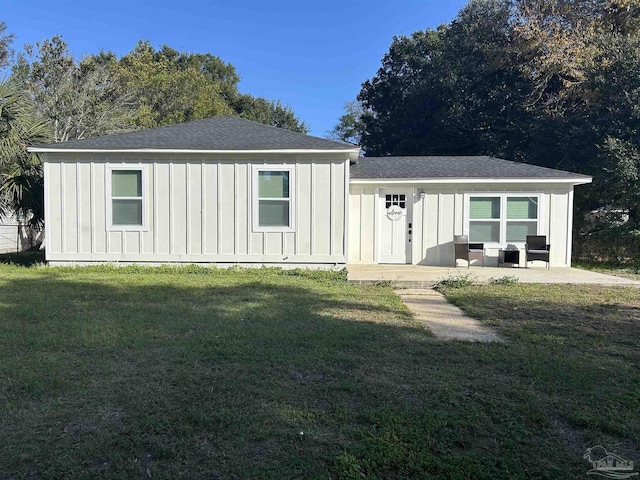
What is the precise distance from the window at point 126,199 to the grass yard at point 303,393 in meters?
4.24

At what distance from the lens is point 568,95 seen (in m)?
17.3

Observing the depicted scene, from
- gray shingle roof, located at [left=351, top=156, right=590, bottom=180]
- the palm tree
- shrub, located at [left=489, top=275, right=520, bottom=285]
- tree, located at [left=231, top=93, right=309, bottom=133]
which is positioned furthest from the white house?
tree, located at [left=231, top=93, right=309, bottom=133]

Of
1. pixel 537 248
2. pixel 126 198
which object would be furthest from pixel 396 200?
pixel 126 198

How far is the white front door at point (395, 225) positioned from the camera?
11.7 meters

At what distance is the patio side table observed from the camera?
11.1m

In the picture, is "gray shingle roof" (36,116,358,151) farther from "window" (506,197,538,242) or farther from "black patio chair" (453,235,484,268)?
"window" (506,197,538,242)

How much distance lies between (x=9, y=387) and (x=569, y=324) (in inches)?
229

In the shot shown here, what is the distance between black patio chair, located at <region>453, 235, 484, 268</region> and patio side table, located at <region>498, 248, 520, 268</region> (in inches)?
19.7

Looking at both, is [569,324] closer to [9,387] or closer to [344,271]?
[344,271]

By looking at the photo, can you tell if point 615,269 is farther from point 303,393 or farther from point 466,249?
point 303,393

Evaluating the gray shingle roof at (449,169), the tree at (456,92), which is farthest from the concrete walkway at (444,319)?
the tree at (456,92)

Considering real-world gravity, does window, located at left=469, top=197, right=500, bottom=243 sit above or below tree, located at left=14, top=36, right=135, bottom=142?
below

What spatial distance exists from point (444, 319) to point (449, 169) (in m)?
6.78

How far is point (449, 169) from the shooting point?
39.4ft
